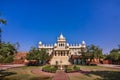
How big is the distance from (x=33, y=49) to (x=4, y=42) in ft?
125

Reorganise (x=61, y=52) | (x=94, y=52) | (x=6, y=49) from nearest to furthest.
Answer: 1. (x=6, y=49)
2. (x=94, y=52)
3. (x=61, y=52)

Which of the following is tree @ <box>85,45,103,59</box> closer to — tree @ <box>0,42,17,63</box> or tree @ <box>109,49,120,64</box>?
tree @ <box>109,49,120,64</box>

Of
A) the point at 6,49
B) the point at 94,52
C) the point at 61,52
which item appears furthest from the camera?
the point at 61,52

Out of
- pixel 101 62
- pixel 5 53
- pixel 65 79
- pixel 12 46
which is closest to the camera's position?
pixel 65 79

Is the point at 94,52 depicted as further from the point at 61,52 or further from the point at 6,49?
the point at 6,49

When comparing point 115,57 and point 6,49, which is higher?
point 115,57

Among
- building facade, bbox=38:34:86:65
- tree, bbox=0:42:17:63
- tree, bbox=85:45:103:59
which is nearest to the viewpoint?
tree, bbox=0:42:17:63

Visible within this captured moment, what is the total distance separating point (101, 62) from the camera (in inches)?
3570

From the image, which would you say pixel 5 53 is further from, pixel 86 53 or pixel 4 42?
pixel 86 53

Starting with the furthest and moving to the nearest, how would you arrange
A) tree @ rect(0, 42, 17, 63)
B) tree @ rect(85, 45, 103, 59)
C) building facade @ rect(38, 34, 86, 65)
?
1. building facade @ rect(38, 34, 86, 65)
2. tree @ rect(85, 45, 103, 59)
3. tree @ rect(0, 42, 17, 63)

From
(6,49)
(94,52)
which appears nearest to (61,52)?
(94,52)

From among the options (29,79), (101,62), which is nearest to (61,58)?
(101,62)

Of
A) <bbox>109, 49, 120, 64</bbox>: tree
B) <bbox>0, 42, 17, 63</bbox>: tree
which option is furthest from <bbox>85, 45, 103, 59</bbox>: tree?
<bbox>0, 42, 17, 63</bbox>: tree

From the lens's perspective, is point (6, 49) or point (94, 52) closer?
point (6, 49)
